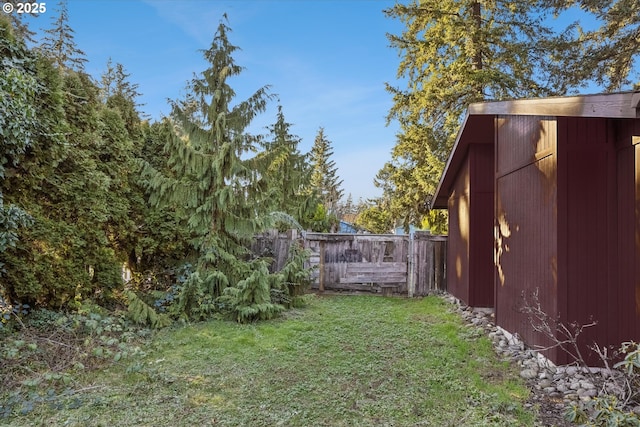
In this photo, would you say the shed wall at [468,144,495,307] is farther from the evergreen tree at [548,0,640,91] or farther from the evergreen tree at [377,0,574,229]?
the evergreen tree at [548,0,640,91]

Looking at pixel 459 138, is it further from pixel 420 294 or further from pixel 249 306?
pixel 249 306

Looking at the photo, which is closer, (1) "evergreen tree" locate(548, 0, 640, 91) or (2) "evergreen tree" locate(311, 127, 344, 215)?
(1) "evergreen tree" locate(548, 0, 640, 91)

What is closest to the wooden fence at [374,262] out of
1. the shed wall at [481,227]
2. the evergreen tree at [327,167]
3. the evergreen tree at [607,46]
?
the shed wall at [481,227]

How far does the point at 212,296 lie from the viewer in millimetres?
6602

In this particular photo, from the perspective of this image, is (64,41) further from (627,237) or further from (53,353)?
(627,237)

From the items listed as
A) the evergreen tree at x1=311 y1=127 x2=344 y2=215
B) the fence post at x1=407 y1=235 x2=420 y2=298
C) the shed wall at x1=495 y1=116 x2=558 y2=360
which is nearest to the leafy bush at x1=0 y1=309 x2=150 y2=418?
the shed wall at x1=495 y1=116 x2=558 y2=360

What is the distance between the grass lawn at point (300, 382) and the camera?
3094 millimetres

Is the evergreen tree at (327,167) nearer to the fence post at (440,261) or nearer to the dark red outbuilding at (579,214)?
the fence post at (440,261)

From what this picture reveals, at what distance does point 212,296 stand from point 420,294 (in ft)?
17.0

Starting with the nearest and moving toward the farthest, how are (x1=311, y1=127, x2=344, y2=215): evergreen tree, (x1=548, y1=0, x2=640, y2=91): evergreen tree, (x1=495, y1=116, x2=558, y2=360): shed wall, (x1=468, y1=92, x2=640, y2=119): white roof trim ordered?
1. (x1=468, y1=92, x2=640, y2=119): white roof trim
2. (x1=495, y1=116, x2=558, y2=360): shed wall
3. (x1=548, y1=0, x2=640, y2=91): evergreen tree
4. (x1=311, y1=127, x2=344, y2=215): evergreen tree

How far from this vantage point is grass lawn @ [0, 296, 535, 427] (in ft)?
10.2

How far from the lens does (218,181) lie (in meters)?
6.74

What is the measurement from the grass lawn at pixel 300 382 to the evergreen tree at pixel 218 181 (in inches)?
33.8

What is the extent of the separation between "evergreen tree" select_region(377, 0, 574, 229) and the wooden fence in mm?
4430
